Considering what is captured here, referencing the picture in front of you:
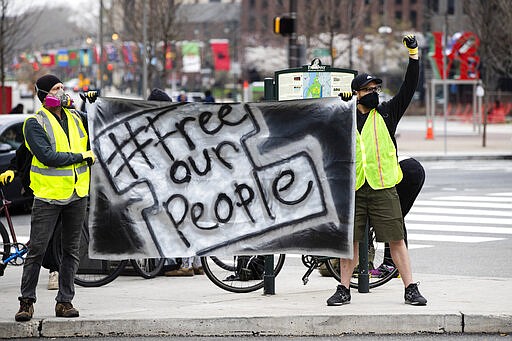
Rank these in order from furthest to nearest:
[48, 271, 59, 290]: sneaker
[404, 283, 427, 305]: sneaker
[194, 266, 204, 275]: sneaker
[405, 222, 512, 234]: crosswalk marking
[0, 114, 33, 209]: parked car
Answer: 1. [0, 114, 33, 209]: parked car
2. [405, 222, 512, 234]: crosswalk marking
3. [194, 266, 204, 275]: sneaker
4. [48, 271, 59, 290]: sneaker
5. [404, 283, 427, 305]: sneaker

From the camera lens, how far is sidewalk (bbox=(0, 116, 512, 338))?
25.7 feet

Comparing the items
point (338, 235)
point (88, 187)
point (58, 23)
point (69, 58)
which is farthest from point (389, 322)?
point (58, 23)

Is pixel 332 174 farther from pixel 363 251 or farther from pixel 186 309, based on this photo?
pixel 186 309

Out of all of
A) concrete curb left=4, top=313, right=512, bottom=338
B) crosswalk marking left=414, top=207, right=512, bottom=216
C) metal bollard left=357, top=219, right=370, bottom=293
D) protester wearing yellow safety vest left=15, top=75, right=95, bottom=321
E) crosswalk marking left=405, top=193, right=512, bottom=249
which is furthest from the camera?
crosswalk marking left=414, top=207, right=512, bottom=216

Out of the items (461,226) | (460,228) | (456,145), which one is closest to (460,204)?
(461,226)

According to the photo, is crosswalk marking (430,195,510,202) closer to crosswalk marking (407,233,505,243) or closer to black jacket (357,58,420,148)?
crosswalk marking (407,233,505,243)

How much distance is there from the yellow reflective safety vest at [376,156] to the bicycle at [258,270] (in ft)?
3.39

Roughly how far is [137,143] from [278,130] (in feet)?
3.82

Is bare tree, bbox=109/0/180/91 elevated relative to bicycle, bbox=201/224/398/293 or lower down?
elevated

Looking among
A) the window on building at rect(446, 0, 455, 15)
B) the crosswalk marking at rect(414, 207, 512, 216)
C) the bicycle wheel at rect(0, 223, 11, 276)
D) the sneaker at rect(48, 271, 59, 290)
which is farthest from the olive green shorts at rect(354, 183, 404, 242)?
the window on building at rect(446, 0, 455, 15)

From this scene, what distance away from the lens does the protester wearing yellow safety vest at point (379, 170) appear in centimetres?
850

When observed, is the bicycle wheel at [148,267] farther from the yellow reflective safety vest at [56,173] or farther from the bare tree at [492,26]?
the bare tree at [492,26]

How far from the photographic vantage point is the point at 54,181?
7.98 meters

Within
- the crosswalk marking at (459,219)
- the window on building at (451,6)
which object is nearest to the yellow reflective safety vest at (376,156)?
the crosswalk marking at (459,219)
